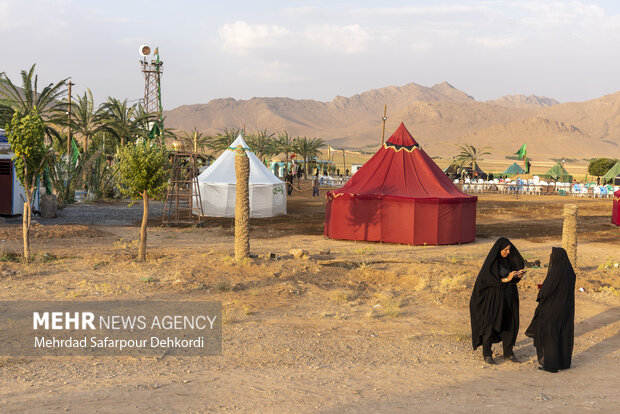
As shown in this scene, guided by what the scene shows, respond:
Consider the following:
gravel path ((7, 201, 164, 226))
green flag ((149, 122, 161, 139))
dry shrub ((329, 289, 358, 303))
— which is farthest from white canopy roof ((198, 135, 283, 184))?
dry shrub ((329, 289, 358, 303))

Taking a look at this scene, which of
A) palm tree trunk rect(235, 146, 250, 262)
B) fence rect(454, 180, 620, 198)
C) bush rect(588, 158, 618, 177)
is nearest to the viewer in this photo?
palm tree trunk rect(235, 146, 250, 262)

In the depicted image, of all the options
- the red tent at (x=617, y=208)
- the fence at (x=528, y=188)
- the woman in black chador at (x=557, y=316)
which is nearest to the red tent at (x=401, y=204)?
the red tent at (x=617, y=208)

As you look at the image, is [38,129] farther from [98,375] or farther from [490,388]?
[490,388]

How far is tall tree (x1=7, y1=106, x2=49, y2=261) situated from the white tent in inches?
463

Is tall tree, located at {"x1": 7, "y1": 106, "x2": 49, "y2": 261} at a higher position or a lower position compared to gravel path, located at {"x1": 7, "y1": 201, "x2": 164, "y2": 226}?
higher

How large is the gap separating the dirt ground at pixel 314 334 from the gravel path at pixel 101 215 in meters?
4.25

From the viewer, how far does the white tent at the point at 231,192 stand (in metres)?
25.1

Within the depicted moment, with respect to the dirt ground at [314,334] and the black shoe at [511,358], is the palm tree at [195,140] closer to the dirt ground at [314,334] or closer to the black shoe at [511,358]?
the dirt ground at [314,334]

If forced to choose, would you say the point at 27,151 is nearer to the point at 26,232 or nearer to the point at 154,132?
the point at 26,232

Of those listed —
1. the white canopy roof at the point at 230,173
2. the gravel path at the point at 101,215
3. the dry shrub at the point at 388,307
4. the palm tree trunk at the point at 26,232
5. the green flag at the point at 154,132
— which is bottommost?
the dry shrub at the point at 388,307

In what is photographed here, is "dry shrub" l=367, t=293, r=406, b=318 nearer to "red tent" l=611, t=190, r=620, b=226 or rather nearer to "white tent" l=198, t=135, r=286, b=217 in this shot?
"white tent" l=198, t=135, r=286, b=217

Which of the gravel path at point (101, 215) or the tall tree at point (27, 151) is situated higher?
the tall tree at point (27, 151)

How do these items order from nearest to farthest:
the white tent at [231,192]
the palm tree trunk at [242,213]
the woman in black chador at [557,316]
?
the woman in black chador at [557,316]
the palm tree trunk at [242,213]
the white tent at [231,192]

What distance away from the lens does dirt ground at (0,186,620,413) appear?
20.2 feet
